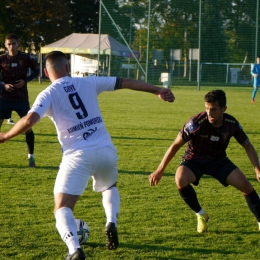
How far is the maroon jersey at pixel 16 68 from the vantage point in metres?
9.62

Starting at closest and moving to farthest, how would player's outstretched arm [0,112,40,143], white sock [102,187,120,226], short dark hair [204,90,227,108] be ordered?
player's outstretched arm [0,112,40,143] < white sock [102,187,120,226] < short dark hair [204,90,227,108]

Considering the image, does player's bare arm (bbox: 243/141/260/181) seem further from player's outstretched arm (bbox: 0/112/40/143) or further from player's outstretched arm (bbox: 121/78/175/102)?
player's outstretched arm (bbox: 0/112/40/143)

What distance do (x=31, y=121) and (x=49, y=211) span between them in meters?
2.42

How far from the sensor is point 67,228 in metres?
4.49

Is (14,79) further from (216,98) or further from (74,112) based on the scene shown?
(74,112)

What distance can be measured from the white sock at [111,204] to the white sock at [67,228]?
42cm

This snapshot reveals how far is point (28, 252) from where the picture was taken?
507 centimetres

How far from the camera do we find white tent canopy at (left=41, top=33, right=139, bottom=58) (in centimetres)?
3781

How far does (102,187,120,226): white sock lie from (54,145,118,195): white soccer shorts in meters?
0.27

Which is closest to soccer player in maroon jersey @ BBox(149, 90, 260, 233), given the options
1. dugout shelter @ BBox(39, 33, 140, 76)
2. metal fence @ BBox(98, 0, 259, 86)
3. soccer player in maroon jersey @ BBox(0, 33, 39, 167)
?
soccer player in maroon jersey @ BBox(0, 33, 39, 167)

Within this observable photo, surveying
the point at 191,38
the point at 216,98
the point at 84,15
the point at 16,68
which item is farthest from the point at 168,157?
the point at 84,15

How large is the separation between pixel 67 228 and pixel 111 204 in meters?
0.57

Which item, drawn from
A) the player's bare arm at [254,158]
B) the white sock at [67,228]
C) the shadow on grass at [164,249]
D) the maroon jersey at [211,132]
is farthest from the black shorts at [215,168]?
the white sock at [67,228]

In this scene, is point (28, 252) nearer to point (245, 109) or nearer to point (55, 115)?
point (55, 115)
